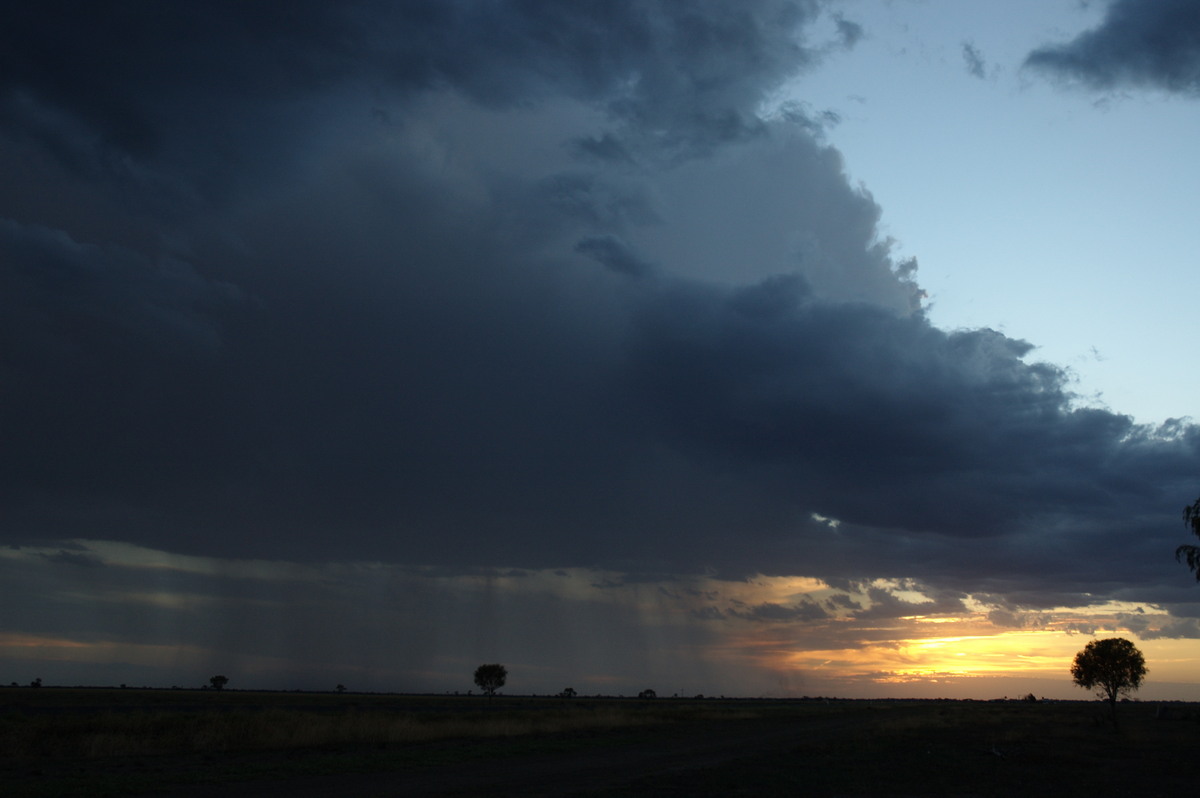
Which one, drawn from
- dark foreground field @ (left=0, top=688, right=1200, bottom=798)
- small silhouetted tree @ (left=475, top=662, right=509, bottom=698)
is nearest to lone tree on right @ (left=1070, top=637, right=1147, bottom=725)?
dark foreground field @ (left=0, top=688, right=1200, bottom=798)

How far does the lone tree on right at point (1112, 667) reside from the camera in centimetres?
7694

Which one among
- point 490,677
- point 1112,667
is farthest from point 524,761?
point 490,677

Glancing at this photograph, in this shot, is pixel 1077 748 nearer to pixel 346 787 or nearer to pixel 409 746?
pixel 409 746

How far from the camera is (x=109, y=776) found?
2692 cm

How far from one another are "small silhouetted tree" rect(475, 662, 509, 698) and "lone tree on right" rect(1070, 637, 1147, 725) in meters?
140

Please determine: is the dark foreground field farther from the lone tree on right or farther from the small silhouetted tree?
the small silhouetted tree

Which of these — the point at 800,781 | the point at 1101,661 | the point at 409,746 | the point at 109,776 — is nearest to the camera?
the point at 109,776

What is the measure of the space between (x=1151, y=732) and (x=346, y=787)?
72.4 metres

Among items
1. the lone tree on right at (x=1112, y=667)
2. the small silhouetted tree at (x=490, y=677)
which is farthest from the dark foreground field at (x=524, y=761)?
the small silhouetted tree at (x=490, y=677)

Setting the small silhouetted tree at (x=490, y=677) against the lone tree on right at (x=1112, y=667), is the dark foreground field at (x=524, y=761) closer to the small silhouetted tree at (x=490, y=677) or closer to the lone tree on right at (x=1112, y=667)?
the lone tree on right at (x=1112, y=667)

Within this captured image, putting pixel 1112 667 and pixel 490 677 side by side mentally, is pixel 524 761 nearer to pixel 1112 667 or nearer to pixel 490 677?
pixel 1112 667

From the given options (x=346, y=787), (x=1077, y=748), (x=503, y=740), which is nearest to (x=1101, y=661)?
(x=1077, y=748)

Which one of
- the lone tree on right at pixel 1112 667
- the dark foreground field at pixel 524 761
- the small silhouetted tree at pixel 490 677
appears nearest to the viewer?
the dark foreground field at pixel 524 761

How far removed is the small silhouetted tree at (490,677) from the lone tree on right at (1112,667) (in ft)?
459
